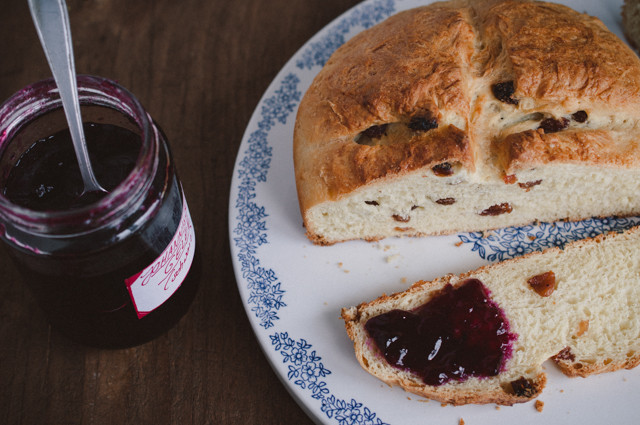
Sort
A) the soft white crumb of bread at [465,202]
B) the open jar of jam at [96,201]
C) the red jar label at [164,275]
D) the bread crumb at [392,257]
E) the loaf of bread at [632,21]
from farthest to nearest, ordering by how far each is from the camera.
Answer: the loaf of bread at [632,21] < the bread crumb at [392,257] < the soft white crumb of bread at [465,202] < the red jar label at [164,275] < the open jar of jam at [96,201]

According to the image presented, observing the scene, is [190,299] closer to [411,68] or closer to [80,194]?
[80,194]

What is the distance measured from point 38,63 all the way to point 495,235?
3178 mm

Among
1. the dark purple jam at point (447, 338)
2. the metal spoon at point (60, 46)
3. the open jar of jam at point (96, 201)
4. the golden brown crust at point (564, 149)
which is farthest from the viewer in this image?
the golden brown crust at point (564, 149)

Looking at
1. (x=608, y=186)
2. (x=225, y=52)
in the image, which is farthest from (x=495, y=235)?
→ (x=225, y=52)

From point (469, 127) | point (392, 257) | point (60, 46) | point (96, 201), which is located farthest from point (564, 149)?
point (60, 46)

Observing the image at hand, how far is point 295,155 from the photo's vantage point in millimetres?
3258

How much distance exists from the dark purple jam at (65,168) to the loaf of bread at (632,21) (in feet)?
10.1

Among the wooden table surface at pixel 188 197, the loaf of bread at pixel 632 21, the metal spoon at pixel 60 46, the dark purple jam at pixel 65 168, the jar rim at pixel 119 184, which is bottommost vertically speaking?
the wooden table surface at pixel 188 197

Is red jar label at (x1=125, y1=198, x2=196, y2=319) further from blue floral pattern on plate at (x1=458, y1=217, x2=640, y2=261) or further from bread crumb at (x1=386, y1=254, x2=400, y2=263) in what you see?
blue floral pattern on plate at (x1=458, y1=217, x2=640, y2=261)

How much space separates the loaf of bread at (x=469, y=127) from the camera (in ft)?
9.73

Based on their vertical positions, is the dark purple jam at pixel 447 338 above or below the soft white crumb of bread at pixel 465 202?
below

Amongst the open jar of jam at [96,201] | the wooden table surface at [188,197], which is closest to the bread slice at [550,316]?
the wooden table surface at [188,197]

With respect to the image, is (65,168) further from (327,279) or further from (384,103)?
(384,103)

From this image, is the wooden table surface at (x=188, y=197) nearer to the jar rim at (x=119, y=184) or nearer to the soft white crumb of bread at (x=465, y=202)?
the soft white crumb of bread at (x=465, y=202)
